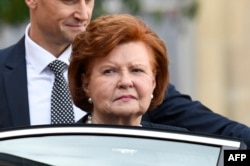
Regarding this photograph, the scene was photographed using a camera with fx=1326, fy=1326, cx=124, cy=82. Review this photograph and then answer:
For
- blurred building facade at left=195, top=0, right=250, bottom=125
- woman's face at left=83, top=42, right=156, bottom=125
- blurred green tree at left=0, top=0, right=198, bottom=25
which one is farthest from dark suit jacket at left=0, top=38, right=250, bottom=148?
blurred building facade at left=195, top=0, right=250, bottom=125

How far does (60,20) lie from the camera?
575 cm

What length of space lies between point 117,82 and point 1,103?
99 centimetres

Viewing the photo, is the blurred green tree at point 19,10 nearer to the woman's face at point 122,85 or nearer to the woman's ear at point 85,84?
the woman's ear at point 85,84

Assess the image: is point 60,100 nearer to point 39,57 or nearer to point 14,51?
point 39,57

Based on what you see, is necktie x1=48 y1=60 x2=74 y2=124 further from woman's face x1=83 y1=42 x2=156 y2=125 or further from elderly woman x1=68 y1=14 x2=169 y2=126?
woman's face x1=83 y1=42 x2=156 y2=125

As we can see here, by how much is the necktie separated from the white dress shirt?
21mm

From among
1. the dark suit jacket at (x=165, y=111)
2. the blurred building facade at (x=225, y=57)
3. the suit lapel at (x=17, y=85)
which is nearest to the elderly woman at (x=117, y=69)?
the dark suit jacket at (x=165, y=111)

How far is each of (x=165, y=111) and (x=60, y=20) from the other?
66cm

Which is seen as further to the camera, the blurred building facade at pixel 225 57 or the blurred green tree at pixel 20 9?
the blurred building facade at pixel 225 57

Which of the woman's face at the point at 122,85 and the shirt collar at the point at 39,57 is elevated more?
the shirt collar at the point at 39,57

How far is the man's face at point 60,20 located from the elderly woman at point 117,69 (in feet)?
2.21

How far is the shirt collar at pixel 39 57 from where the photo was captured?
5.77 m

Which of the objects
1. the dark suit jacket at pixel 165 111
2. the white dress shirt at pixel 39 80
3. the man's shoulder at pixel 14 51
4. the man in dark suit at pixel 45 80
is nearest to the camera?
the dark suit jacket at pixel 165 111

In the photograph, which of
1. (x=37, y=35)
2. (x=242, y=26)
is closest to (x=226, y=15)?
(x=242, y=26)
